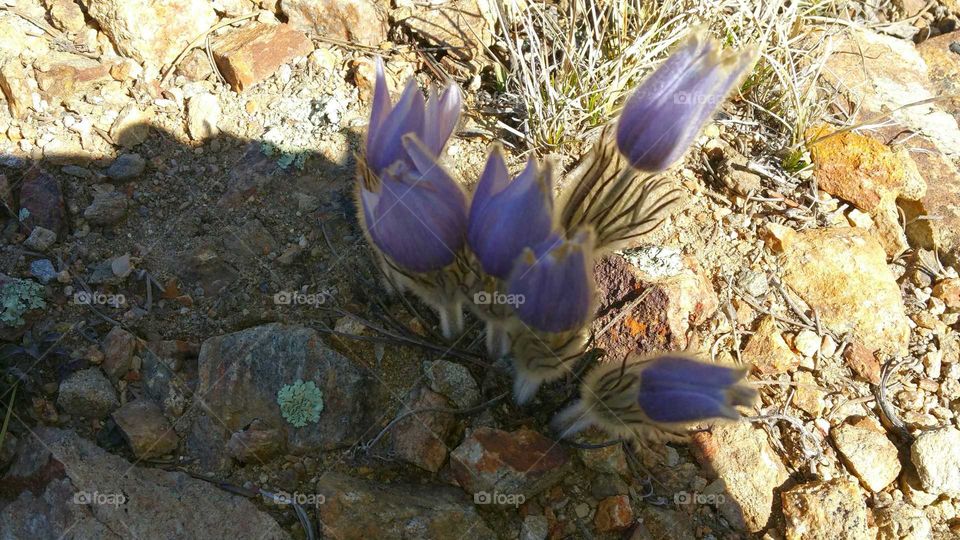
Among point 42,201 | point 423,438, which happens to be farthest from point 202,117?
point 423,438

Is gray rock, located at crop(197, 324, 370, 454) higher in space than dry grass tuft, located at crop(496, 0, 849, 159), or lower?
lower

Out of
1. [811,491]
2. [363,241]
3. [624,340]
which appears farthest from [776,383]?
[363,241]

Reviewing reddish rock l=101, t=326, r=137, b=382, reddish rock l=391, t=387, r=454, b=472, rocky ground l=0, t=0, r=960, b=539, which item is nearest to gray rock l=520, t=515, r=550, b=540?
rocky ground l=0, t=0, r=960, b=539

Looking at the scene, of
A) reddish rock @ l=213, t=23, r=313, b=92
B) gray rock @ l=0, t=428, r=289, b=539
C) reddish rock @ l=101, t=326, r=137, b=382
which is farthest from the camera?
reddish rock @ l=213, t=23, r=313, b=92

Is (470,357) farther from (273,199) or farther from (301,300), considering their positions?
(273,199)

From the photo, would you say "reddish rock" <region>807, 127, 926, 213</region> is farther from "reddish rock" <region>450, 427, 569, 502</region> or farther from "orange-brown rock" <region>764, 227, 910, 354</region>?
"reddish rock" <region>450, 427, 569, 502</region>

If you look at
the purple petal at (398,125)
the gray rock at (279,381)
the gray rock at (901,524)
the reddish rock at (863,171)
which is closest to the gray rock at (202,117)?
the gray rock at (279,381)
